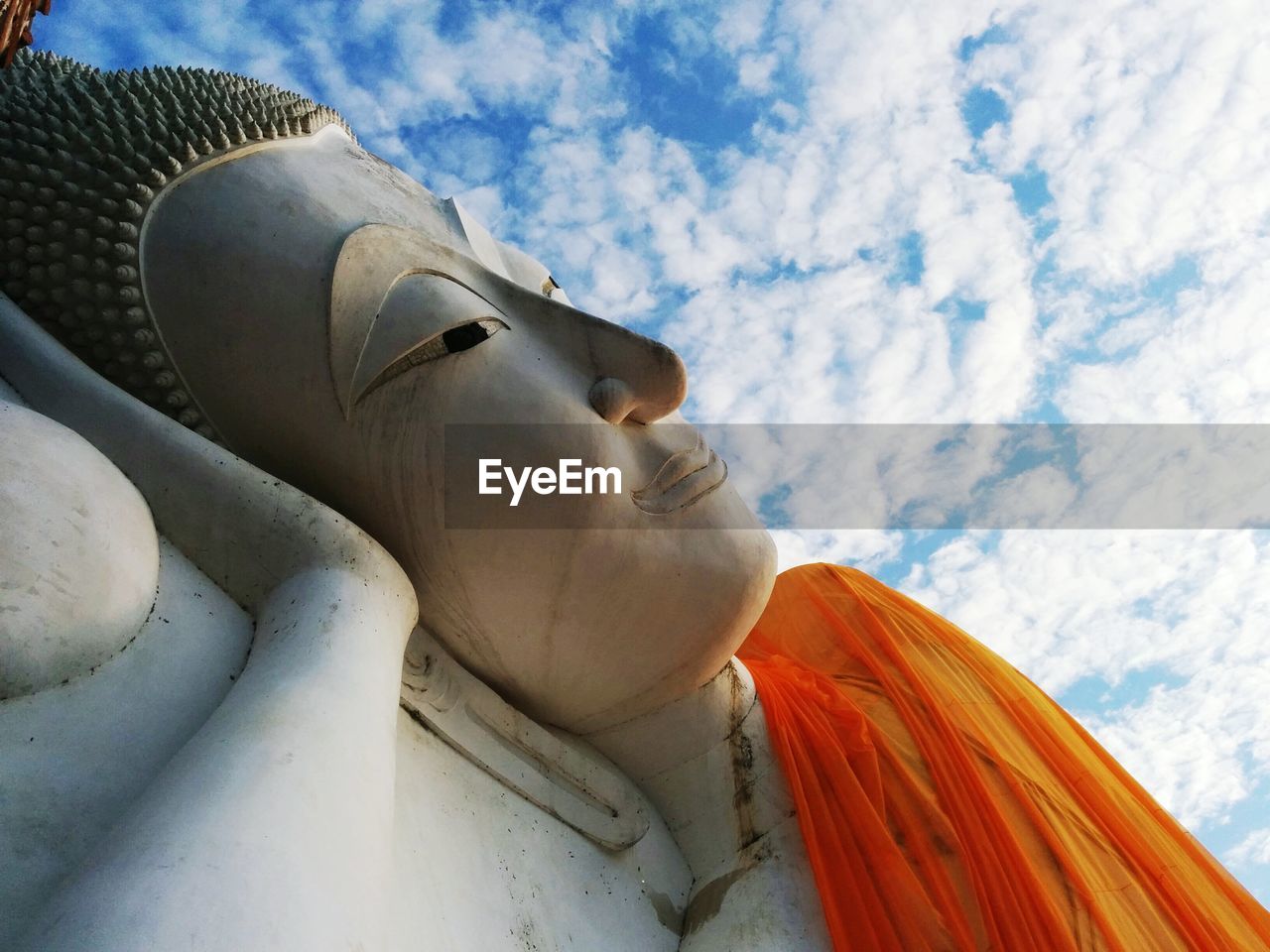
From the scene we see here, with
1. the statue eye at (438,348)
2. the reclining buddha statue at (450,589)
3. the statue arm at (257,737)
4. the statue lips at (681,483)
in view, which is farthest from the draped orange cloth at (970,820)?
the statue eye at (438,348)

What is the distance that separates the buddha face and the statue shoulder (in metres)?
0.62

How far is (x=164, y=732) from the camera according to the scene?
69.4 inches

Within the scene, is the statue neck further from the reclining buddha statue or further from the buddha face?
the buddha face

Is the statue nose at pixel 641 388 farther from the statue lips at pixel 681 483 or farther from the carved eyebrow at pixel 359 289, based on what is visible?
the carved eyebrow at pixel 359 289

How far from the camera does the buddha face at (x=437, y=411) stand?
8.04 feet

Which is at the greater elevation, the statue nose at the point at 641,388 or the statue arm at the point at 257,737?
the statue nose at the point at 641,388

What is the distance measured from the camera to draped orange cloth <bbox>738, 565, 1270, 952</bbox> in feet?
8.00

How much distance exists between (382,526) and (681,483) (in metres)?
0.78

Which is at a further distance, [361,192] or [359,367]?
[361,192]

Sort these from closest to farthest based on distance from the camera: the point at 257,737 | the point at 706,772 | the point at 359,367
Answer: the point at 257,737, the point at 359,367, the point at 706,772

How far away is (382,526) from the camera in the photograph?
2.49 m

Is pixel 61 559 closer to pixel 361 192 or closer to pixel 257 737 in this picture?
pixel 257 737

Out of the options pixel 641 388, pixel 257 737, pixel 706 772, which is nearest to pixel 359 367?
pixel 641 388

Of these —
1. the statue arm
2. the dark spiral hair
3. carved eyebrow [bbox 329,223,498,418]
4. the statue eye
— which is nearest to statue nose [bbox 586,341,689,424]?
the statue eye
